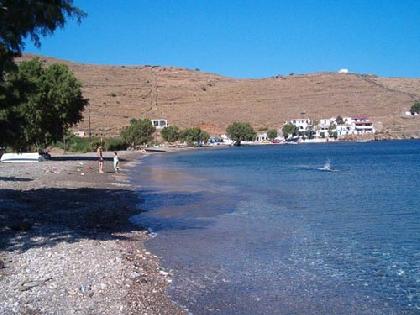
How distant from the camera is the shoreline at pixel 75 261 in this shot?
10062mm

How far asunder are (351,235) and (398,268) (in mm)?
4862

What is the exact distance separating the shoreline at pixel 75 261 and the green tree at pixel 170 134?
134m

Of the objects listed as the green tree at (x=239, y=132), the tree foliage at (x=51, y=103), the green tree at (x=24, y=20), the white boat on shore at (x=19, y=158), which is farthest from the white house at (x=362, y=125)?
the green tree at (x=24, y=20)

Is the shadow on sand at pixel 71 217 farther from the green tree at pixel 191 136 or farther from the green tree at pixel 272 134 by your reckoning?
the green tree at pixel 272 134

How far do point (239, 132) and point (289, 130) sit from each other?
1999 centimetres

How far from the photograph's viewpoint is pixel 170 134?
520 feet

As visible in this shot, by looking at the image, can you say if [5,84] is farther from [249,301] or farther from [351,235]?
[351,235]

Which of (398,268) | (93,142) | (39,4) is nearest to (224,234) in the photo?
(398,268)

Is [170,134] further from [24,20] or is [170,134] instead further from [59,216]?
[24,20]

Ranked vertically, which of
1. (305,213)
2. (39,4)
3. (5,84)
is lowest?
(305,213)

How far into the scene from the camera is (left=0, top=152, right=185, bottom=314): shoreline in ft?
33.0

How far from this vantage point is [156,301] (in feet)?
35.7

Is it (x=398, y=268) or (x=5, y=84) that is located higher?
(x=5, y=84)

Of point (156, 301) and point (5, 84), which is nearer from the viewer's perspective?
point (156, 301)
